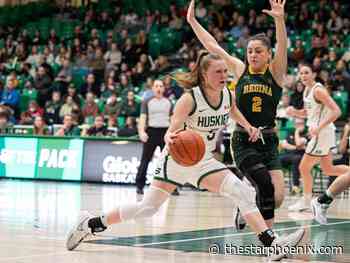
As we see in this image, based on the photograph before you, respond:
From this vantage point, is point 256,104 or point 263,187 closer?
point 263,187

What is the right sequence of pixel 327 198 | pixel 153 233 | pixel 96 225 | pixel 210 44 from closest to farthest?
pixel 96 225 → pixel 210 44 → pixel 153 233 → pixel 327 198

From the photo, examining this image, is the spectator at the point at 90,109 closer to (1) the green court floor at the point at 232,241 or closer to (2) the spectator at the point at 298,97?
(2) the spectator at the point at 298,97

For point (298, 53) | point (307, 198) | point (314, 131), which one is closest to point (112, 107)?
point (298, 53)

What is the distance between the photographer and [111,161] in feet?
61.9

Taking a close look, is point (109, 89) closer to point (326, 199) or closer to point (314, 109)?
point (314, 109)

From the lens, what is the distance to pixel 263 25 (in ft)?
79.5

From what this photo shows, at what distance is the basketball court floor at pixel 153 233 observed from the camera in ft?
25.8

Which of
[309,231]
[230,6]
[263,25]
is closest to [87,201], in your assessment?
[309,231]

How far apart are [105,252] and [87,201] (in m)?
6.11

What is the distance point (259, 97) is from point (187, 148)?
158 cm

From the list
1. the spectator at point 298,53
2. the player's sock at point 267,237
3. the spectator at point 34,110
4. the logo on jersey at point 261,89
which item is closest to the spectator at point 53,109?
the spectator at point 34,110

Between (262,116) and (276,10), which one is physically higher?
(276,10)

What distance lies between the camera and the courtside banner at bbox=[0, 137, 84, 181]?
19359mm

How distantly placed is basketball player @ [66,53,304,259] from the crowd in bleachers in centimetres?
1054
